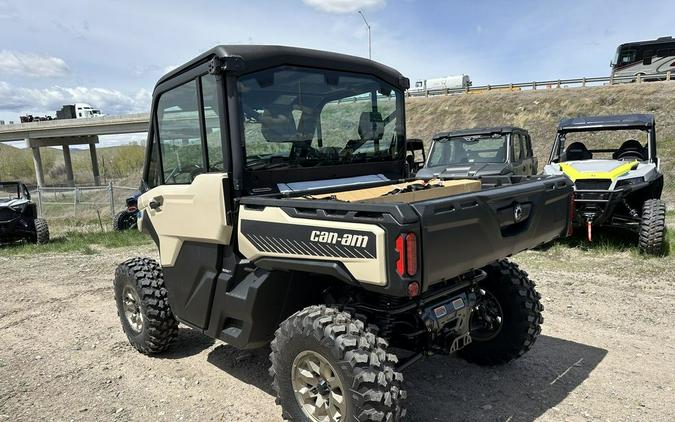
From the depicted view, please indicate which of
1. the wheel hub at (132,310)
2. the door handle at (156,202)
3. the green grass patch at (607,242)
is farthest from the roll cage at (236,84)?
the green grass patch at (607,242)

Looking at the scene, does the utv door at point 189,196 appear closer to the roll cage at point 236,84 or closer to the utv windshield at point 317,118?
the roll cage at point 236,84

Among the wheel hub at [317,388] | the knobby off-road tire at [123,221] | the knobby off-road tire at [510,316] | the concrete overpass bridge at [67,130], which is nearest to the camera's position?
the wheel hub at [317,388]

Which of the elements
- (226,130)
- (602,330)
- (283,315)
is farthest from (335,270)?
(602,330)

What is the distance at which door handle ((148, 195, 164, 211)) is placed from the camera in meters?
4.01

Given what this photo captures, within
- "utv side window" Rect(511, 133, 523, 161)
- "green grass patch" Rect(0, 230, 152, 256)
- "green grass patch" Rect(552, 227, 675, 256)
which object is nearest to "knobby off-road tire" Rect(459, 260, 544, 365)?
"green grass patch" Rect(552, 227, 675, 256)

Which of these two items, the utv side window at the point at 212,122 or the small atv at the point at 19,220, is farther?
the small atv at the point at 19,220

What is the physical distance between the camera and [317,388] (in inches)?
113

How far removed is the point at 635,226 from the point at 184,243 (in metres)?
7.31

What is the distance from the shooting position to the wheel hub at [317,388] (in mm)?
2785

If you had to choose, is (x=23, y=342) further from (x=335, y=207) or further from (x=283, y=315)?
(x=335, y=207)

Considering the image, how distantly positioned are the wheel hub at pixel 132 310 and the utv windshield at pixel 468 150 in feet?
24.1

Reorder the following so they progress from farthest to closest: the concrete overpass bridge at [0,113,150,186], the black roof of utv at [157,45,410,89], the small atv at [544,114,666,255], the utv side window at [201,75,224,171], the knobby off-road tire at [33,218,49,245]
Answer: the concrete overpass bridge at [0,113,150,186] < the knobby off-road tire at [33,218,49,245] < the small atv at [544,114,666,255] < the utv side window at [201,75,224,171] < the black roof of utv at [157,45,410,89]

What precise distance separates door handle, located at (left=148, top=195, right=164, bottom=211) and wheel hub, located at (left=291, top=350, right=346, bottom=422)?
6.11ft

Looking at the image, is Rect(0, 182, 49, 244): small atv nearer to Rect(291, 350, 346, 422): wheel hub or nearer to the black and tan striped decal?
the black and tan striped decal
